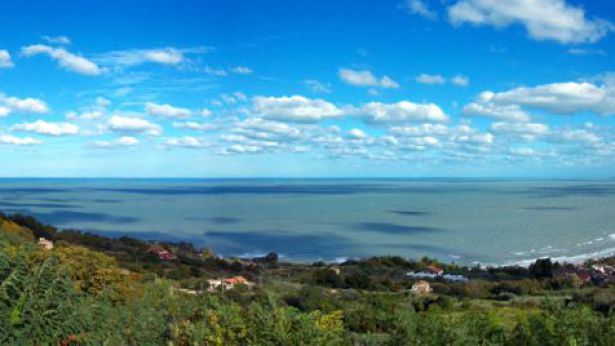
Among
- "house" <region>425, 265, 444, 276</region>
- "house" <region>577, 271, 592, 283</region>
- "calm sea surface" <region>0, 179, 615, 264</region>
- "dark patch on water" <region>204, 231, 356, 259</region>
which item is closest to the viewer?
"house" <region>577, 271, 592, 283</region>

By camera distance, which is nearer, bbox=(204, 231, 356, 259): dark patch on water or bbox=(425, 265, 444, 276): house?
bbox=(425, 265, 444, 276): house

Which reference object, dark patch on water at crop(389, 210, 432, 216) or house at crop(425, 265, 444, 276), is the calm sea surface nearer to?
dark patch on water at crop(389, 210, 432, 216)

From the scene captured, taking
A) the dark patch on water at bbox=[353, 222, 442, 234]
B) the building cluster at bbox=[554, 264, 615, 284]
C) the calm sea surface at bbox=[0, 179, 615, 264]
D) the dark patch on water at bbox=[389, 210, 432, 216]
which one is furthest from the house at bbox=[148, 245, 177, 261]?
the dark patch on water at bbox=[389, 210, 432, 216]

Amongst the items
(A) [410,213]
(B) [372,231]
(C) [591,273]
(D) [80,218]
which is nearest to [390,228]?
(B) [372,231]

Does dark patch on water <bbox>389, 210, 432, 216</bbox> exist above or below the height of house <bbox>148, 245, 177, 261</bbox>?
below

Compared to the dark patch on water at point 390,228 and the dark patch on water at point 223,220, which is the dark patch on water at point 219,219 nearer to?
the dark patch on water at point 223,220

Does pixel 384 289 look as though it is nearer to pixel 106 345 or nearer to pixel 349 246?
pixel 106 345

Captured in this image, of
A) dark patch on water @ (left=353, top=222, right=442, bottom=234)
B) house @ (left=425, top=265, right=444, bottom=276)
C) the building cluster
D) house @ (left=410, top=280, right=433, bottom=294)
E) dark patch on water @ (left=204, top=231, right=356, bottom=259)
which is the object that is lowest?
dark patch on water @ (left=204, top=231, right=356, bottom=259)

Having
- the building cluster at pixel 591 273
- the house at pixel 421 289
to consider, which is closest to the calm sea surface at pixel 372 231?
the building cluster at pixel 591 273
